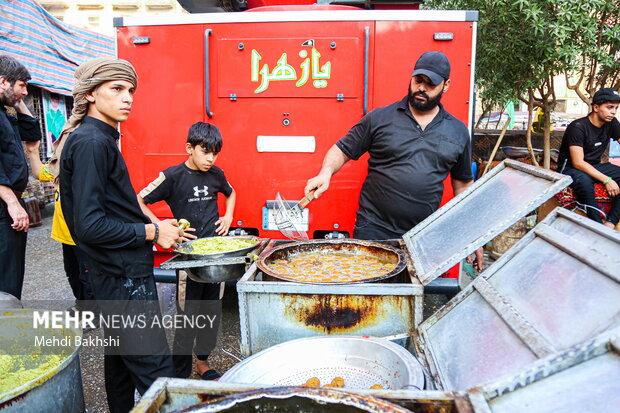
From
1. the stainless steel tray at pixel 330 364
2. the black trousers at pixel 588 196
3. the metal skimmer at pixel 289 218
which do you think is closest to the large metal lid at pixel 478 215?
the stainless steel tray at pixel 330 364

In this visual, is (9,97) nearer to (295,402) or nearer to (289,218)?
(289,218)

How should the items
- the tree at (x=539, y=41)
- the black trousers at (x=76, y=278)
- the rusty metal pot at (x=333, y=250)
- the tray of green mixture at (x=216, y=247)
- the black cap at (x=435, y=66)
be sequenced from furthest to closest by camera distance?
the tree at (x=539, y=41)
the black trousers at (x=76, y=278)
the black cap at (x=435, y=66)
the rusty metal pot at (x=333, y=250)
the tray of green mixture at (x=216, y=247)

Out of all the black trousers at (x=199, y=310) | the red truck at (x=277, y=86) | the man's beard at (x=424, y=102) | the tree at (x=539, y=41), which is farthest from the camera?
the tree at (x=539, y=41)

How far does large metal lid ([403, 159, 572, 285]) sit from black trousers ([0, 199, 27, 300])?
10.5ft

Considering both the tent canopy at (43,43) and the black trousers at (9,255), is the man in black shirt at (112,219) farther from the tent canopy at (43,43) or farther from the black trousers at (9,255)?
the tent canopy at (43,43)

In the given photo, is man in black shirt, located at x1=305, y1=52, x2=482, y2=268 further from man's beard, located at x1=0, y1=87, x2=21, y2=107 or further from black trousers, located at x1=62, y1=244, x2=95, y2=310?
black trousers, located at x1=62, y1=244, x2=95, y2=310

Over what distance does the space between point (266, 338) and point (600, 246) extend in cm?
161

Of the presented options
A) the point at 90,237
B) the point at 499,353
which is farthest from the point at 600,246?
the point at 90,237

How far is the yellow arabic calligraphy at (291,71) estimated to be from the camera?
409 cm

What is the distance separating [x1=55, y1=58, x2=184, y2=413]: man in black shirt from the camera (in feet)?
7.41

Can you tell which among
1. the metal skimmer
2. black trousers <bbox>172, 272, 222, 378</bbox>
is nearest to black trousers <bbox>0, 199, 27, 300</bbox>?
black trousers <bbox>172, 272, 222, 378</bbox>

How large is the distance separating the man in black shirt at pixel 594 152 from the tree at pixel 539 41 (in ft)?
2.97

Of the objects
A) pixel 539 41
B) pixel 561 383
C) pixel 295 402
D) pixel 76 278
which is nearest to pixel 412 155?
pixel 561 383

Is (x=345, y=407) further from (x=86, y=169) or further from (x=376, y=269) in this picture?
(x=86, y=169)
